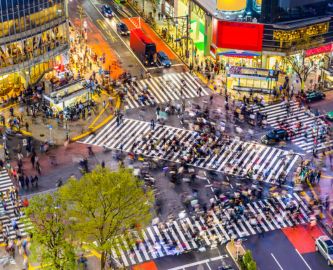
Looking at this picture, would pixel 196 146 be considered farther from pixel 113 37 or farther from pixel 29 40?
pixel 113 37

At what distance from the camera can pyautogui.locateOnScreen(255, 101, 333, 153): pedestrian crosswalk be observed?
304 feet

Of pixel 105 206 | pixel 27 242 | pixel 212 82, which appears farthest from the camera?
pixel 212 82

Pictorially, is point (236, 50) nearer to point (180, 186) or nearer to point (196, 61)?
point (196, 61)

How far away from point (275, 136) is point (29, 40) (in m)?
36.5

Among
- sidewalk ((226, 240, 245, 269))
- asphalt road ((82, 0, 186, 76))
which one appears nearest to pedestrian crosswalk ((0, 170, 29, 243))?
sidewalk ((226, 240, 245, 269))

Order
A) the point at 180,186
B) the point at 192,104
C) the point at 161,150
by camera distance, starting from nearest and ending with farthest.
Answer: the point at 180,186
the point at 161,150
the point at 192,104

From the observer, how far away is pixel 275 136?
303 feet

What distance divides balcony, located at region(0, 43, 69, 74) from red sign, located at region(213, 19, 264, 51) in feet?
74.3

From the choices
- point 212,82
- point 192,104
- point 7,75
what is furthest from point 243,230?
point 7,75

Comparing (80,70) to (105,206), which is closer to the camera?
(105,206)

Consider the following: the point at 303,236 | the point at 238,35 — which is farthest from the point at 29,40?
the point at 303,236

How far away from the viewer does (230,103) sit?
102125mm

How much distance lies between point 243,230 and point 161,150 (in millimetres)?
18528

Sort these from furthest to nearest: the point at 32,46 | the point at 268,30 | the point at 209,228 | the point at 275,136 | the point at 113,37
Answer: the point at 113,37 → the point at 268,30 → the point at 32,46 → the point at 275,136 → the point at 209,228
